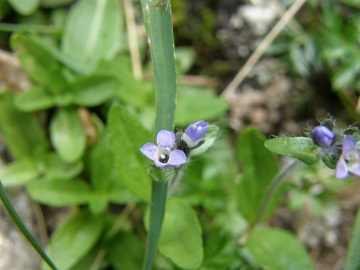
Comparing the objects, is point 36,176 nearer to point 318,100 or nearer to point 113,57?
point 113,57

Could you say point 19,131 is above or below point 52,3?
below

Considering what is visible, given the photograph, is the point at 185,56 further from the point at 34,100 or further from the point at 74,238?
the point at 74,238

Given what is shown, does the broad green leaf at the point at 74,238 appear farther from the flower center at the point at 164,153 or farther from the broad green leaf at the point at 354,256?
the broad green leaf at the point at 354,256

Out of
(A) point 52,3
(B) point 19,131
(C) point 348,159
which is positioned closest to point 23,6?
(A) point 52,3

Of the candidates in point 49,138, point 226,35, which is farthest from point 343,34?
point 49,138

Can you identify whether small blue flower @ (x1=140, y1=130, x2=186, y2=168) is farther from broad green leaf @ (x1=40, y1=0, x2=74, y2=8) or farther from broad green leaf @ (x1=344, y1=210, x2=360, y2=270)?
broad green leaf @ (x1=40, y1=0, x2=74, y2=8)

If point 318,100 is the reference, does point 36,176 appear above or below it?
above
